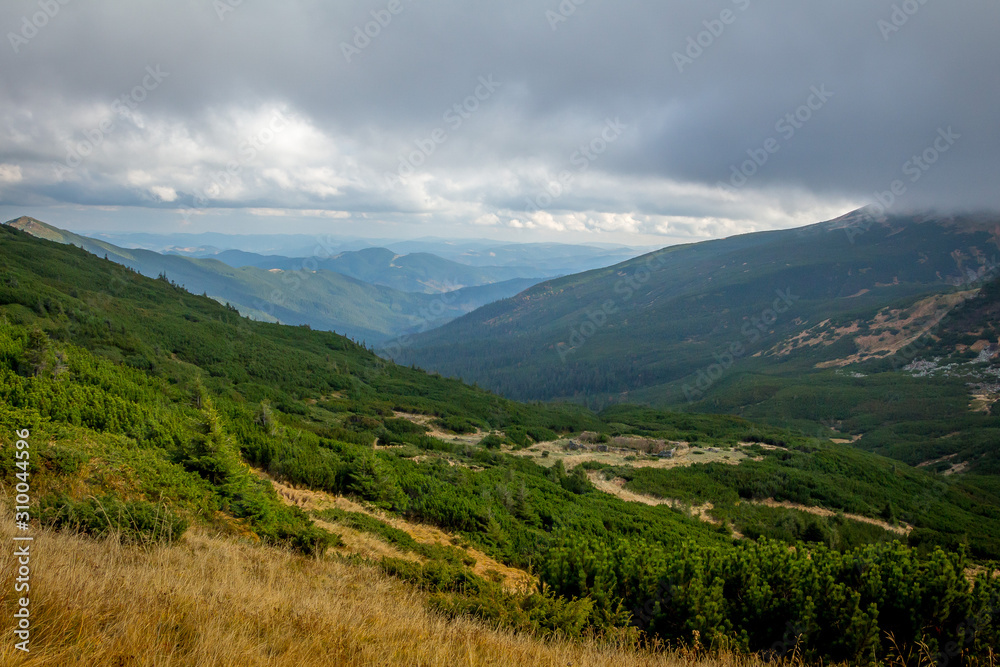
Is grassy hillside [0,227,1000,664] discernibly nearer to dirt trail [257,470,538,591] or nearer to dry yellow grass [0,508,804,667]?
dry yellow grass [0,508,804,667]

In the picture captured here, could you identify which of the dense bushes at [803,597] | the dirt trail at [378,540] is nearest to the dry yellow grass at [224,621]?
the dense bushes at [803,597]

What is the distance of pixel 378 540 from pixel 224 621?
8448mm

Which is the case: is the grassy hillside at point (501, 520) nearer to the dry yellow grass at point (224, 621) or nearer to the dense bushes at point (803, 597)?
the dense bushes at point (803, 597)

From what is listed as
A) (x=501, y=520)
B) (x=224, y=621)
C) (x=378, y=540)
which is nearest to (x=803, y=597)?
(x=224, y=621)

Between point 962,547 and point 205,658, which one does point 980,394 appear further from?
point 205,658

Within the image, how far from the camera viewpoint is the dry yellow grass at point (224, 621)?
169 inches

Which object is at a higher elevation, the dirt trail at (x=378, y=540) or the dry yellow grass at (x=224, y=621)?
the dry yellow grass at (x=224, y=621)

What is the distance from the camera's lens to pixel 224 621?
5043 millimetres

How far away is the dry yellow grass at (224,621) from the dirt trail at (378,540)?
414 cm

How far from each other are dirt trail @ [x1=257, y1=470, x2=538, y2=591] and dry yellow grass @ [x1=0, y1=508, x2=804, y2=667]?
4.14 meters

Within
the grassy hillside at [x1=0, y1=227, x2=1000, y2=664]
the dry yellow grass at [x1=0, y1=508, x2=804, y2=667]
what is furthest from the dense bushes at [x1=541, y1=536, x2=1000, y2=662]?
the dry yellow grass at [x1=0, y1=508, x2=804, y2=667]

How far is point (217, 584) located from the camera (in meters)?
6.45

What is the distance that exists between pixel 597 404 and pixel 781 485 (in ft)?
467

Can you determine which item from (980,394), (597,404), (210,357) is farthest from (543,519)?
(597,404)
